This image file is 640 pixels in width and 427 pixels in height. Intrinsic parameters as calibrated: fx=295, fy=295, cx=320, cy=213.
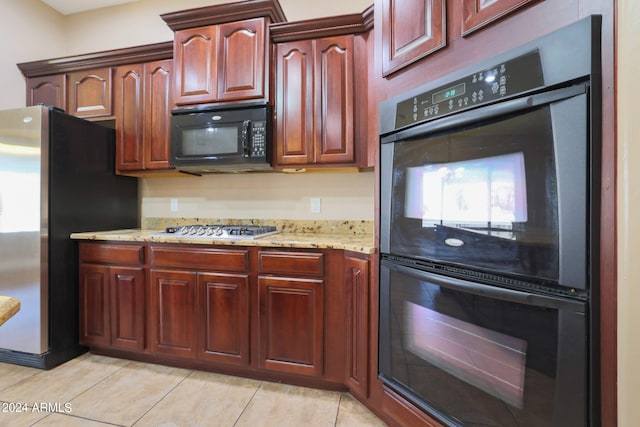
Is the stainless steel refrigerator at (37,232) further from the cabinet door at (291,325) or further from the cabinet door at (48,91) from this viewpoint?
the cabinet door at (291,325)

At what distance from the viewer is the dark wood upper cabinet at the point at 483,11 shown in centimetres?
95

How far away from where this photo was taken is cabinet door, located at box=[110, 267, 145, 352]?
2.02m

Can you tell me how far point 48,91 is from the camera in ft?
8.32

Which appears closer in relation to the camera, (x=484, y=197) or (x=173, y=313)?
(x=484, y=197)

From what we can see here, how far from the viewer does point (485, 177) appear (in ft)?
3.26

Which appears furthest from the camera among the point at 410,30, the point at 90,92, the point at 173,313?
the point at 90,92

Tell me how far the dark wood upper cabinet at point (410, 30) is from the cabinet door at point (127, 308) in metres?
2.03

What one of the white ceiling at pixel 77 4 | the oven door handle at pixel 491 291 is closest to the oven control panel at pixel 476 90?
the oven door handle at pixel 491 291

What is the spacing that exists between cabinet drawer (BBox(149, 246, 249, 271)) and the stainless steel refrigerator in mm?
702

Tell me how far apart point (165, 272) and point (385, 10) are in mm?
1985

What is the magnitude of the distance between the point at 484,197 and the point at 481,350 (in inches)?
21.0

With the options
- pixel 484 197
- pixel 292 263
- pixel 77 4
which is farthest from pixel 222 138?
pixel 77 4

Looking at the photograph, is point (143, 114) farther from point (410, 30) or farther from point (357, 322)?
point (357, 322)

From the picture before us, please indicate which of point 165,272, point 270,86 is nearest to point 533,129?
point 270,86
